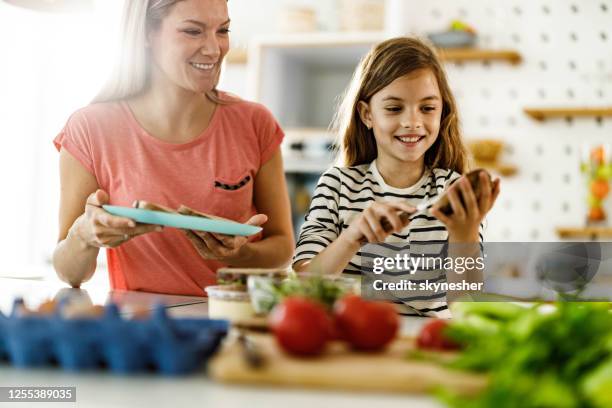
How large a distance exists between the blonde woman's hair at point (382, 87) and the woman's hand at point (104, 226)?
2.14 ft

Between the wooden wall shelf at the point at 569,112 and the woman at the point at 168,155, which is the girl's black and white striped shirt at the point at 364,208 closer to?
the woman at the point at 168,155

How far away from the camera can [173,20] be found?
6.03 ft

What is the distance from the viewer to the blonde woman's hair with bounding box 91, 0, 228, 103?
1890mm

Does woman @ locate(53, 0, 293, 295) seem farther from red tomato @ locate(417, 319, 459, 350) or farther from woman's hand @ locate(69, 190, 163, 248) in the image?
red tomato @ locate(417, 319, 459, 350)

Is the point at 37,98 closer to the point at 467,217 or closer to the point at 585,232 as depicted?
the point at 585,232

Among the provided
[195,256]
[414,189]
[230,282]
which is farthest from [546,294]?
[230,282]

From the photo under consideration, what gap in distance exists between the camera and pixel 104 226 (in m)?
1.58

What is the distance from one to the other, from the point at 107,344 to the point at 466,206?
860mm

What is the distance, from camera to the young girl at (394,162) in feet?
5.81

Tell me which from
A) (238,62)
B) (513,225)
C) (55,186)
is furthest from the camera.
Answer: (55,186)

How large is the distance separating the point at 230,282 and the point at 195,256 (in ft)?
1.93

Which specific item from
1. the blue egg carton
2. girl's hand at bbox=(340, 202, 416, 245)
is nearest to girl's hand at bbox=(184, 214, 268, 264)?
girl's hand at bbox=(340, 202, 416, 245)

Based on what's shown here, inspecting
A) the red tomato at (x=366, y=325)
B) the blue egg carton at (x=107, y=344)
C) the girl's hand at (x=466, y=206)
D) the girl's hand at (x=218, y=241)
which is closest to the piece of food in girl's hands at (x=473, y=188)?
the girl's hand at (x=466, y=206)

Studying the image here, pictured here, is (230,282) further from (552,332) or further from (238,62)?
(238,62)
